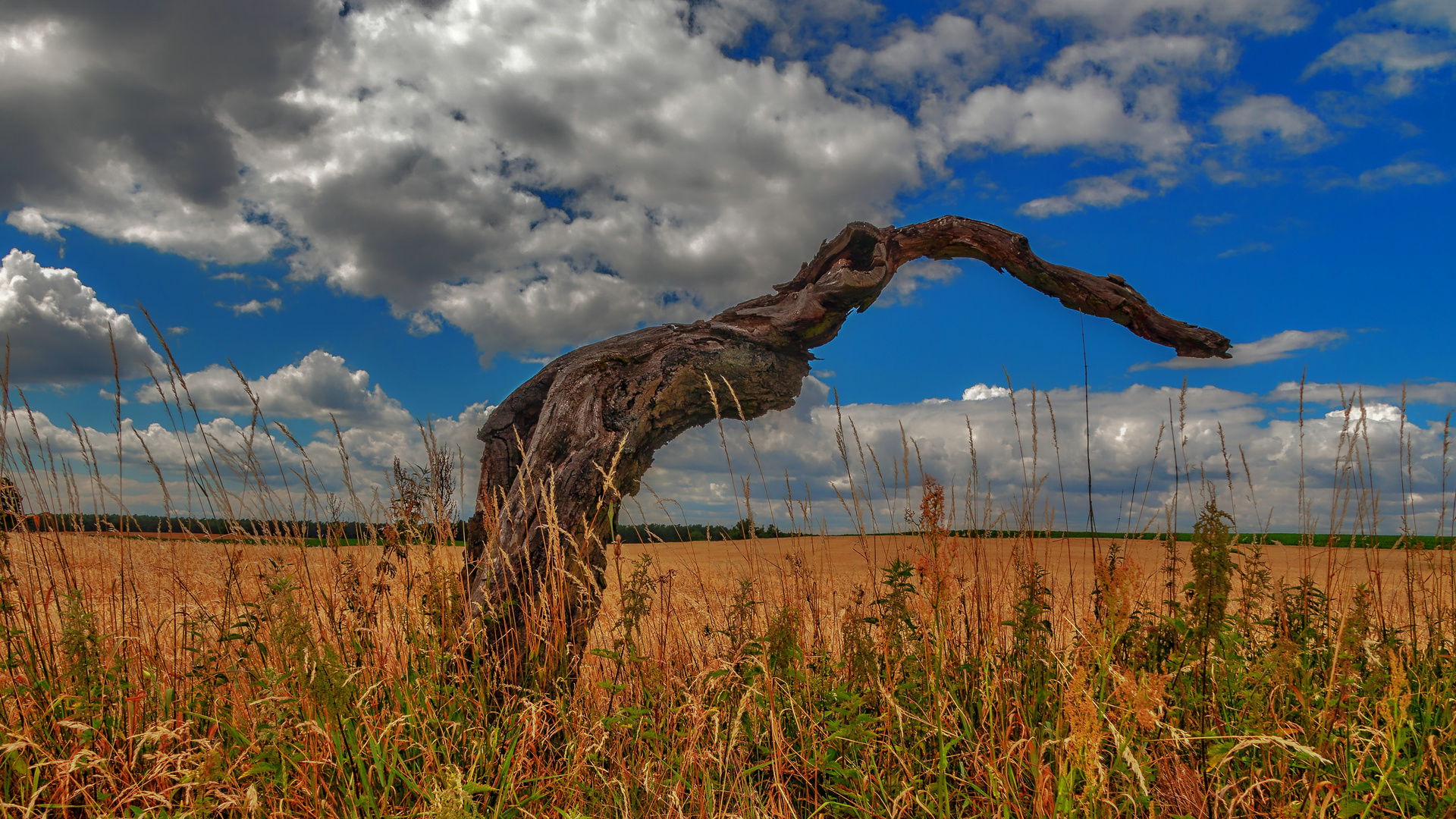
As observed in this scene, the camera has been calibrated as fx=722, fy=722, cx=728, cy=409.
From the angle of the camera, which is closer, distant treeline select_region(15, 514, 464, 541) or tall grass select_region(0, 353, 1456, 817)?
tall grass select_region(0, 353, 1456, 817)

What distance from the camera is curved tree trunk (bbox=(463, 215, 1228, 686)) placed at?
386cm

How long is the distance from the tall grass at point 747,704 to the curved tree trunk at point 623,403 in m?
0.21

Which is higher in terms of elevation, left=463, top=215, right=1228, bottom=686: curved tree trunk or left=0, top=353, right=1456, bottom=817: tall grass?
left=463, top=215, right=1228, bottom=686: curved tree trunk

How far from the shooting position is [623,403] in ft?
14.7

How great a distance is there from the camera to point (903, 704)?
327cm

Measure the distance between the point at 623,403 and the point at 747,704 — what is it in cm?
203

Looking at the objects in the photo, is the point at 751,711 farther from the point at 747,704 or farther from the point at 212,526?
the point at 212,526

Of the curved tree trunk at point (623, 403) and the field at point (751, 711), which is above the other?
the curved tree trunk at point (623, 403)

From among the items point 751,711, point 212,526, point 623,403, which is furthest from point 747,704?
point 212,526

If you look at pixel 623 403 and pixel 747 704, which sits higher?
pixel 623 403

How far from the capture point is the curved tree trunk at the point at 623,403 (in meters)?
3.86

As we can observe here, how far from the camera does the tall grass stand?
107 inches

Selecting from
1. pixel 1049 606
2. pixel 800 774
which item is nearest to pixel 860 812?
pixel 800 774

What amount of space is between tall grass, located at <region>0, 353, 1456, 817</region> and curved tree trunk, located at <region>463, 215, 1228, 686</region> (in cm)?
21
